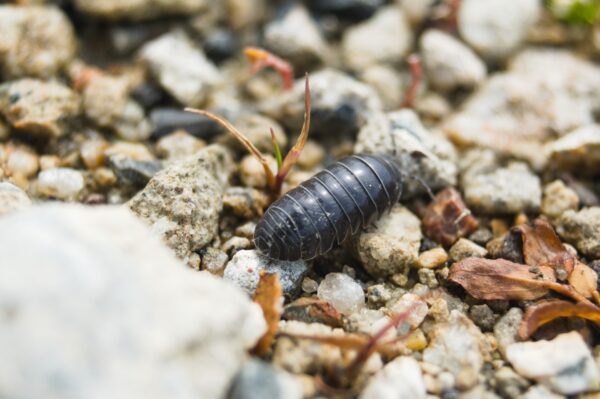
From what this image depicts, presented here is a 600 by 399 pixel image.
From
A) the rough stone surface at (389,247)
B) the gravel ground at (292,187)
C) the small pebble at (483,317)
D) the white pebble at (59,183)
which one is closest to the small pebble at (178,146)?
the gravel ground at (292,187)

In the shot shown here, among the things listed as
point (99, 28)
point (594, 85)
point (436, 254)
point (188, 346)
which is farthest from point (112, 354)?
point (594, 85)

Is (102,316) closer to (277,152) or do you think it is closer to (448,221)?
(277,152)

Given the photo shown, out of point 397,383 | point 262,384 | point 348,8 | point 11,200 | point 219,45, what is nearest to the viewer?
point 262,384

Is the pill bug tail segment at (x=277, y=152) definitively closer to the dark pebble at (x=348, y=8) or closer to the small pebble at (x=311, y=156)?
the small pebble at (x=311, y=156)

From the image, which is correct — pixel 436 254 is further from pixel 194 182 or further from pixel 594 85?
pixel 594 85

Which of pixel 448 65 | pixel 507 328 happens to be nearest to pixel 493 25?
pixel 448 65

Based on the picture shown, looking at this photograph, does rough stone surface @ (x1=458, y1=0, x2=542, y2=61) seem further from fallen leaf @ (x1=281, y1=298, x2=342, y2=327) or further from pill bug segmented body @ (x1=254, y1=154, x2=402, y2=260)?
fallen leaf @ (x1=281, y1=298, x2=342, y2=327)
